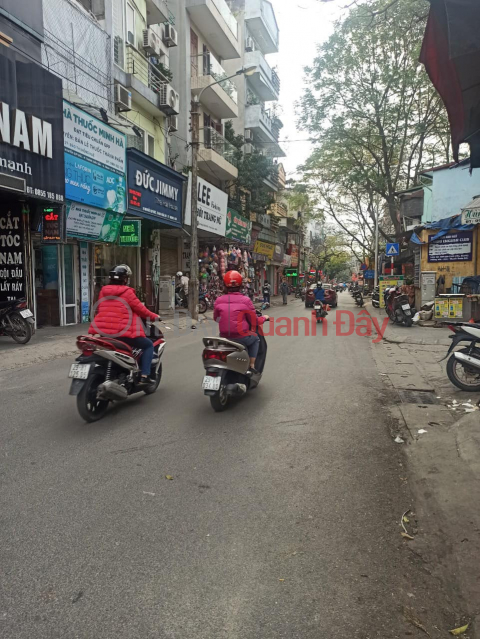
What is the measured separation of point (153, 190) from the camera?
17297mm

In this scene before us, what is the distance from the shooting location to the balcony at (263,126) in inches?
1344

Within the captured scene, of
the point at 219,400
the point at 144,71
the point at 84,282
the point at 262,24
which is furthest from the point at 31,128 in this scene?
the point at 262,24

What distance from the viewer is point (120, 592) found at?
2.32m

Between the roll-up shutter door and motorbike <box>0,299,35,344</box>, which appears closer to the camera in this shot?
motorbike <box>0,299,35,344</box>

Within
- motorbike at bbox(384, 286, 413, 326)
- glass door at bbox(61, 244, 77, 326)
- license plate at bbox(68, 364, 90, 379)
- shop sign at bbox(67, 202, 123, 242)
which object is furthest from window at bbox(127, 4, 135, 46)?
license plate at bbox(68, 364, 90, 379)

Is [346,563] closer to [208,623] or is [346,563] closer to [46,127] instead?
[208,623]

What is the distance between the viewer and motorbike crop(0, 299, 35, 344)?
10414mm

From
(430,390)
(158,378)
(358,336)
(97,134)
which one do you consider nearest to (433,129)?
(358,336)

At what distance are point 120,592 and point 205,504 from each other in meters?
1.02

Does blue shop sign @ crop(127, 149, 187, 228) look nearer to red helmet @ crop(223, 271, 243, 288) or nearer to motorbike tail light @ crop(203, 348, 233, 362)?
red helmet @ crop(223, 271, 243, 288)

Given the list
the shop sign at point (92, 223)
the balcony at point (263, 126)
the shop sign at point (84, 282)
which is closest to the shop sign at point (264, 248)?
the balcony at point (263, 126)

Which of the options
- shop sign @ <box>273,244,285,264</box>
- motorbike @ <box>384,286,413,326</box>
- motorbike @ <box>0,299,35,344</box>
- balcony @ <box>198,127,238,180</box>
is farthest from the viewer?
shop sign @ <box>273,244,285,264</box>

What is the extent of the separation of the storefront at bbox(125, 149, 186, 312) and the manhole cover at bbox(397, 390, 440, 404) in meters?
11.8

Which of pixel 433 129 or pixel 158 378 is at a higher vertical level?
pixel 433 129
